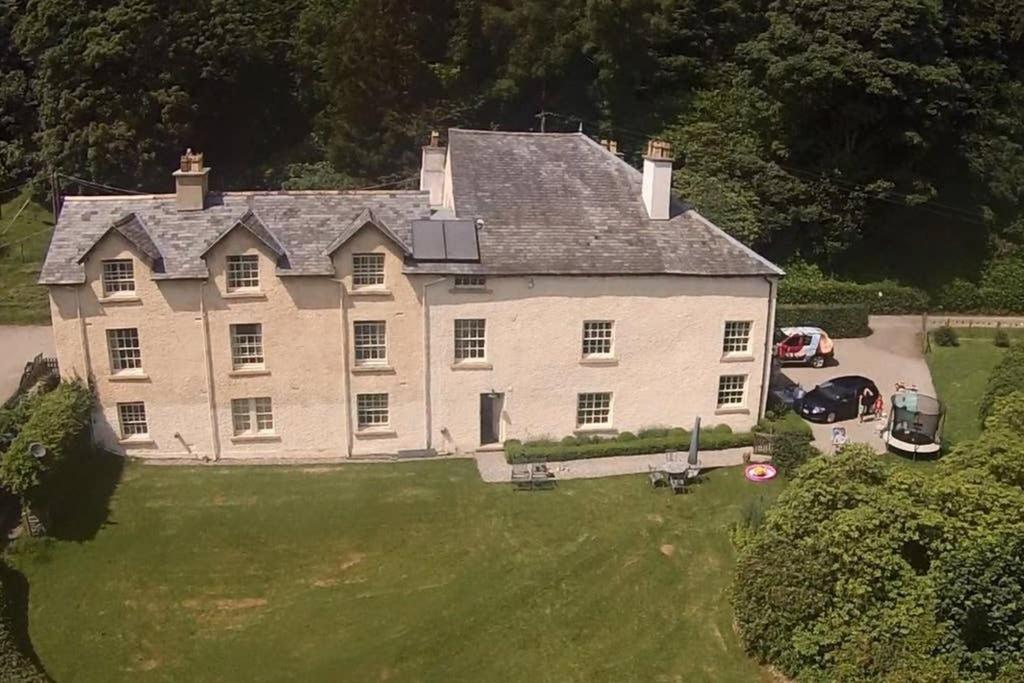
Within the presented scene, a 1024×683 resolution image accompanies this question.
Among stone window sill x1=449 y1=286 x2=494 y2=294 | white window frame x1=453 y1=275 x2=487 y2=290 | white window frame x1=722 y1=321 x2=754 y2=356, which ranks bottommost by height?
white window frame x1=722 y1=321 x2=754 y2=356

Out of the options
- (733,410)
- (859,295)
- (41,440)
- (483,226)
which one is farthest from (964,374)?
(41,440)

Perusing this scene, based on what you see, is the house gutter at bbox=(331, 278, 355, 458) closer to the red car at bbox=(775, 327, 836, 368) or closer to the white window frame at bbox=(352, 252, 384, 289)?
the white window frame at bbox=(352, 252, 384, 289)

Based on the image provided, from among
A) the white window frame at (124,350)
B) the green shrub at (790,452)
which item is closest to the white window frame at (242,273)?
the white window frame at (124,350)

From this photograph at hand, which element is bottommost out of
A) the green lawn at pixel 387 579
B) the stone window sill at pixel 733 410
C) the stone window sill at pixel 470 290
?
the green lawn at pixel 387 579

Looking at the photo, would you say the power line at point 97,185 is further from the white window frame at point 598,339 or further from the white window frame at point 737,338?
the white window frame at point 737,338

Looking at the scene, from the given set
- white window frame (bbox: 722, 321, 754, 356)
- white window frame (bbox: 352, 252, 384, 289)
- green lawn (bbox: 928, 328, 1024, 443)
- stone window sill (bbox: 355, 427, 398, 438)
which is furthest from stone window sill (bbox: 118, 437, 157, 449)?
green lawn (bbox: 928, 328, 1024, 443)

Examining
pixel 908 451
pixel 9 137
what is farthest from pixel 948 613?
pixel 9 137

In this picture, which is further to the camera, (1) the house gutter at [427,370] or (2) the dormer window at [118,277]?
(1) the house gutter at [427,370]
